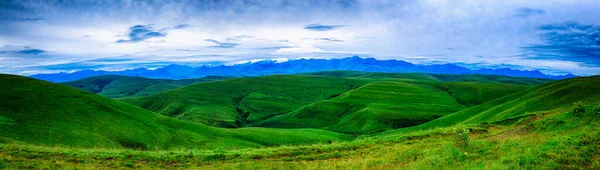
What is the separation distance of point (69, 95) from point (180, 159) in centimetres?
6237

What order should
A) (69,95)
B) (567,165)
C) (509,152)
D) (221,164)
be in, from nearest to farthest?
(567,165) < (509,152) < (221,164) < (69,95)

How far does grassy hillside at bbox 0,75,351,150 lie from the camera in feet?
157

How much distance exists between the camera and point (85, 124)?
2232 inches

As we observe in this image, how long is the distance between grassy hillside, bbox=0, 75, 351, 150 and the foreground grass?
69.8 ft

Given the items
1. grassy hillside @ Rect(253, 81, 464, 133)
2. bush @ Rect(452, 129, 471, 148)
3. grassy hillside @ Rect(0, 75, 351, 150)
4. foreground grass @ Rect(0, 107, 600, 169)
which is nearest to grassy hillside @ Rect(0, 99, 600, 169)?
foreground grass @ Rect(0, 107, 600, 169)

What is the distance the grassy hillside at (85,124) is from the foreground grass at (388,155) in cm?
2127

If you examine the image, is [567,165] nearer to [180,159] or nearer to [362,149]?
[362,149]

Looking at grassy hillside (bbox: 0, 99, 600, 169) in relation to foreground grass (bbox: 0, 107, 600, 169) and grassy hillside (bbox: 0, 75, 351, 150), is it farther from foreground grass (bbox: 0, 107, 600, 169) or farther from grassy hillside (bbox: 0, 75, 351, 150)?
grassy hillside (bbox: 0, 75, 351, 150)

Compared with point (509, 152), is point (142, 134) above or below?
below

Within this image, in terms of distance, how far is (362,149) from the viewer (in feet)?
90.8

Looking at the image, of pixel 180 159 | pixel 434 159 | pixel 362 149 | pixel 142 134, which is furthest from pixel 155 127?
pixel 434 159

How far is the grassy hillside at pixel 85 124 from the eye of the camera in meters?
48.0

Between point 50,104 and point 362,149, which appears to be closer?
point 362,149

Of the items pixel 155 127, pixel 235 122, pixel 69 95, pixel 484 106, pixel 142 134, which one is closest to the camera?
pixel 142 134
